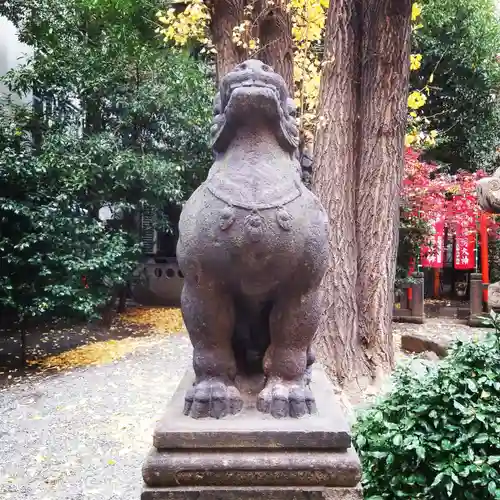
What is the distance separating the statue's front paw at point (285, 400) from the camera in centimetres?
178

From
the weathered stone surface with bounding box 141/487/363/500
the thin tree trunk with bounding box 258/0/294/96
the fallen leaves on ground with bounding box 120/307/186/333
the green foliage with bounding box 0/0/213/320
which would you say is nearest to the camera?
the weathered stone surface with bounding box 141/487/363/500

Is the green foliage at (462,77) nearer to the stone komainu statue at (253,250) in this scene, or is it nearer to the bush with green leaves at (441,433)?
the bush with green leaves at (441,433)

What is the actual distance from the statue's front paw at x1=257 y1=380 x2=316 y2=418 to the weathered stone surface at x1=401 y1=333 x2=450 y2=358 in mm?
4424

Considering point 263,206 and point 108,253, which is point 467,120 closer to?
point 108,253

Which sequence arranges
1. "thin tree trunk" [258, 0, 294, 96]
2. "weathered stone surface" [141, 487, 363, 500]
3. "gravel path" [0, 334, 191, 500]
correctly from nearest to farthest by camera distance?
1. "weathered stone surface" [141, 487, 363, 500]
2. "gravel path" [0, 334, 191, 500]
3. "thin tree trunk" [258, 0, 294, 96]

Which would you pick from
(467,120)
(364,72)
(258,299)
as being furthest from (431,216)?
(258,299)

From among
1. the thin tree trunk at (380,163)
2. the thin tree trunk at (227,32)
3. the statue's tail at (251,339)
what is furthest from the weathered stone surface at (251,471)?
the thin tree trunk at (227,32)

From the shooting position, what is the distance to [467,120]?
10539 mm

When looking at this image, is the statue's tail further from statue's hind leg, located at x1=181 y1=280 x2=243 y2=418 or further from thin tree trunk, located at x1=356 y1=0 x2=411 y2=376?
thin tree trunk, located at x1=356 y1=0 x2=411 y2=376

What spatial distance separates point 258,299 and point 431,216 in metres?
7.12

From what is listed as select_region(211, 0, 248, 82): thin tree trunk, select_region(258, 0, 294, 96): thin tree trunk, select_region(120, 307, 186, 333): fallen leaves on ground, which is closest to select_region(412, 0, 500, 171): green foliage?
select_region(258, 0, 294, 96): thin tree trunk

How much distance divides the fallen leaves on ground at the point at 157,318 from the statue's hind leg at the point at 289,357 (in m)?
6.23

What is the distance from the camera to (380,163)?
4.32m

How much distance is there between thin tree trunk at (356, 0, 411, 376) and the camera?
4.25 meters
